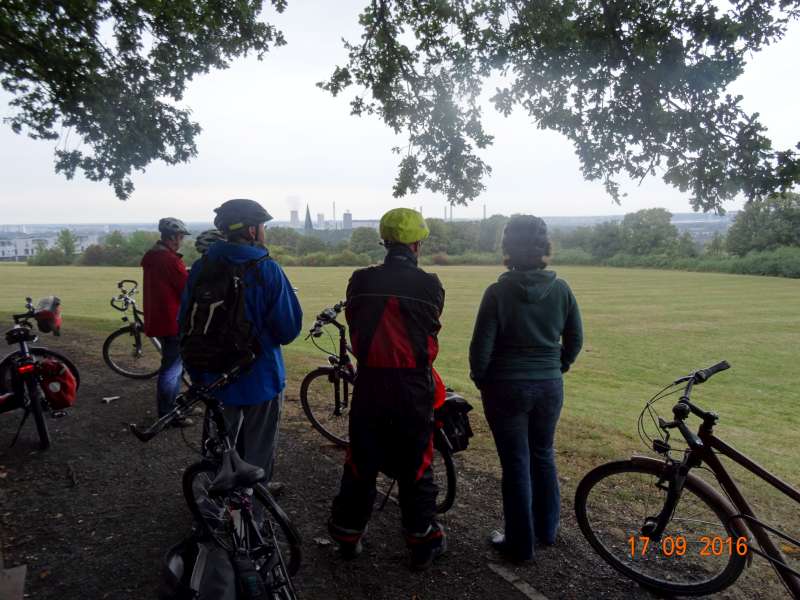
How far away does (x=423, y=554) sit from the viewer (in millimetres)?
3156

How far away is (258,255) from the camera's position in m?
3.05

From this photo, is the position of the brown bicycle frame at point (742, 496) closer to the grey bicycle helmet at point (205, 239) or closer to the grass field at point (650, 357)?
the grass field at point (650, 357)

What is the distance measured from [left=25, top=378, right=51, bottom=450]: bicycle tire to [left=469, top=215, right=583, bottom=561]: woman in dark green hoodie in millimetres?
4159

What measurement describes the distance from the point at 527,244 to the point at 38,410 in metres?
4.63

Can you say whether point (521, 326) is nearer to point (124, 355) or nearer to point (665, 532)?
point (665, 532)

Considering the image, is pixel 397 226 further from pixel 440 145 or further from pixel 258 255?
pixel 440 145

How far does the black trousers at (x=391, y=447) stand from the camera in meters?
2.92

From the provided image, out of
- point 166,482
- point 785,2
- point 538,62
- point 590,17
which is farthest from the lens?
point 538,62

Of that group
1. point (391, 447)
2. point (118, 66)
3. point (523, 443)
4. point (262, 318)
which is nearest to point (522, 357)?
point (523, 443)

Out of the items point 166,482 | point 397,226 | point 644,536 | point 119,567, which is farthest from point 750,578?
point 166,482

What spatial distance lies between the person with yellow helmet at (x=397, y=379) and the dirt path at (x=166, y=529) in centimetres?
32

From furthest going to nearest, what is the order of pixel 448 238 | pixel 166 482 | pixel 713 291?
pixel 448 238, pixel 713 291, pixel 166 482

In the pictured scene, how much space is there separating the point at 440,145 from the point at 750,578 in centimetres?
674

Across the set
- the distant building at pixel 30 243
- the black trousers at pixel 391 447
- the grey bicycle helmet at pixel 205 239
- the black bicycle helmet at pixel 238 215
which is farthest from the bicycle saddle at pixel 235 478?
the distant building at pixel 30 243
